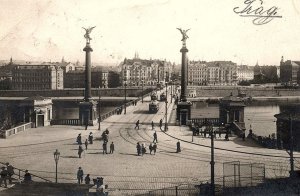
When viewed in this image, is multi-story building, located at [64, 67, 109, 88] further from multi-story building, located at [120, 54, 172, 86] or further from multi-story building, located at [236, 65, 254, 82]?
multi-story building, located at [236, 65, 254, 82]

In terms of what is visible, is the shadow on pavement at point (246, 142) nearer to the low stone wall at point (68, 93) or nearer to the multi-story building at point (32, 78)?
the low stone wall at point (68, 93)

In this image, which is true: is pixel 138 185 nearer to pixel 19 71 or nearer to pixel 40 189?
pixel 40 189

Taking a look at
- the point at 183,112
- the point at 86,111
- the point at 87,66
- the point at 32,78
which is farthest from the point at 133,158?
the point at 32,78

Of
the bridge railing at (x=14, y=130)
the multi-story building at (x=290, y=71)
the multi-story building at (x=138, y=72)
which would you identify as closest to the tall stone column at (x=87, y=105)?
the bridge railing at (x=14, y=130)

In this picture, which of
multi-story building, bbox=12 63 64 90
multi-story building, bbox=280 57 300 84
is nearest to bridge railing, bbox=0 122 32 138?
multi-story building, bbox=12 63 64 90

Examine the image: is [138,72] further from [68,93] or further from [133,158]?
[133,158]
